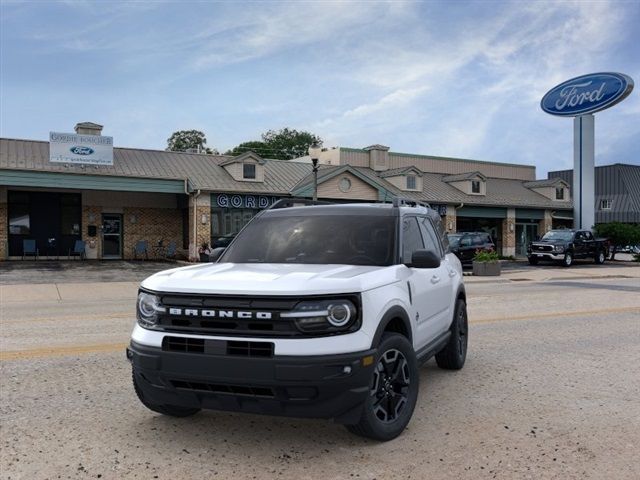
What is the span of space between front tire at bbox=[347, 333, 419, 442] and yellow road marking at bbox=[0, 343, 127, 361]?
438 centimetres

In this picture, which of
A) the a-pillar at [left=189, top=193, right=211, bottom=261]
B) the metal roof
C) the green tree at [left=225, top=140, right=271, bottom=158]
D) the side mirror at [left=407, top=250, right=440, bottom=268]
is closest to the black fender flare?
the side mirror at [left=407, top=250, right=440, bottom=268]

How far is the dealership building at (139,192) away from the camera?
27.4m

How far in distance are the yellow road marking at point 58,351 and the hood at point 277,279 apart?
3501mm

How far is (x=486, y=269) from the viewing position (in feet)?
76.0

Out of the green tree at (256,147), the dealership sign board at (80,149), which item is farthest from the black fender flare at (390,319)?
the green tree at (256,147)

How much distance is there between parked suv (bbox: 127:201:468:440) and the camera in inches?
148

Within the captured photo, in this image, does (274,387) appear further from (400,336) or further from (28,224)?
(28,224)

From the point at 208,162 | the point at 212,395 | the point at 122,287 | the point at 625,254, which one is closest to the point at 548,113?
the point at 625,254

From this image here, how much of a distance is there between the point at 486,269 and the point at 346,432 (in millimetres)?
19634

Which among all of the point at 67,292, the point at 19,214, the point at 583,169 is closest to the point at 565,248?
the point at 583,169

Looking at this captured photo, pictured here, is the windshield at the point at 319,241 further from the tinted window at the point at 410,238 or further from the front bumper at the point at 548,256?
the front bumper at the point at 548,256

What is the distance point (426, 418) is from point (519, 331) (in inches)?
196

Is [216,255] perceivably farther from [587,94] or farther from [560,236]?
[587,94]

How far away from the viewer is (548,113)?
1480 inches
